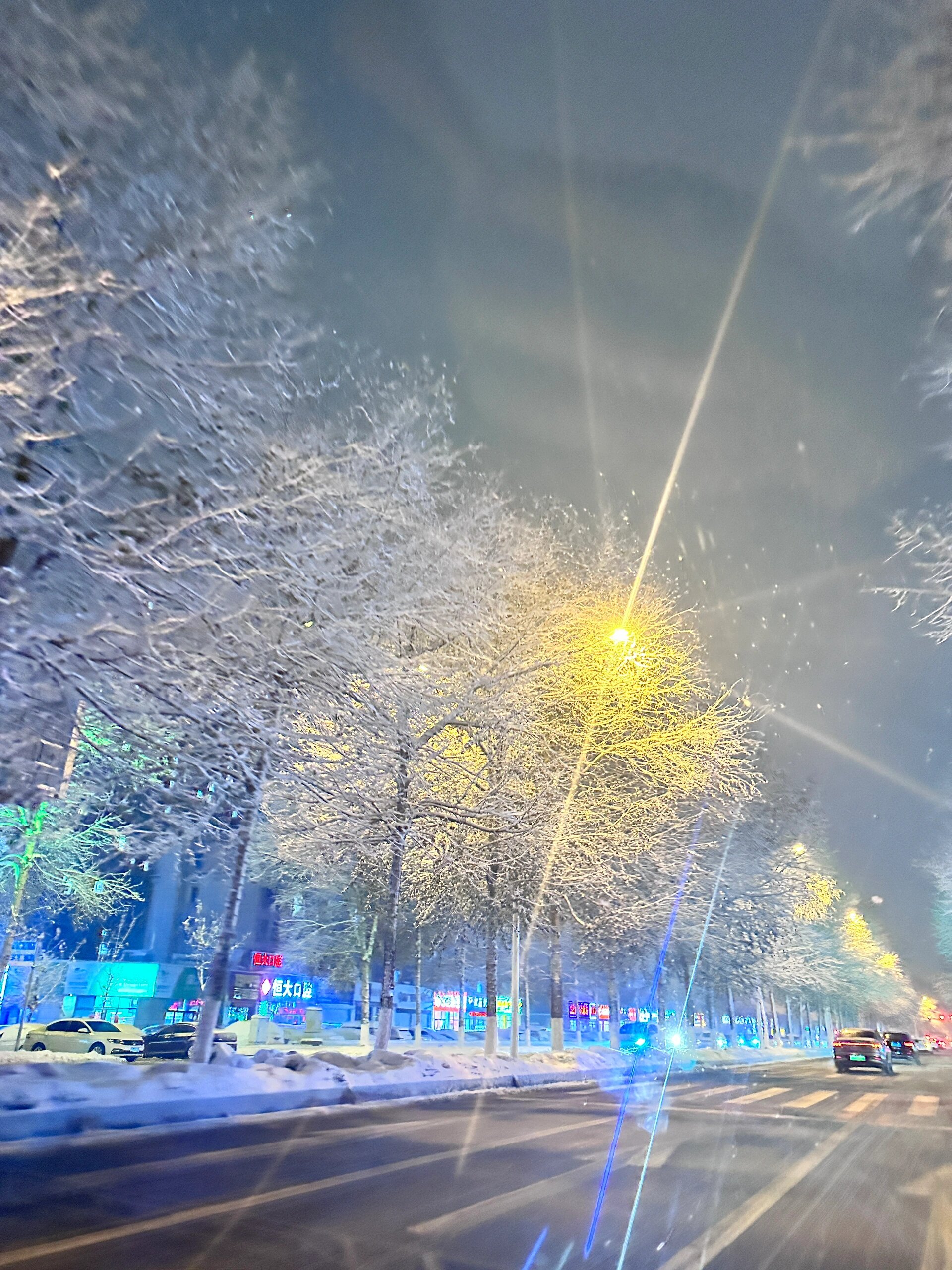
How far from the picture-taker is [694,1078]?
79.8 ft

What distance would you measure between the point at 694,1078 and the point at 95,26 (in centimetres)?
2693

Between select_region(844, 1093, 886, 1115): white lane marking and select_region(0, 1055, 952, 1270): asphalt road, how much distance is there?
3.99 meters

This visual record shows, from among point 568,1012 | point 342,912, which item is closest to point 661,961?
point 342,912

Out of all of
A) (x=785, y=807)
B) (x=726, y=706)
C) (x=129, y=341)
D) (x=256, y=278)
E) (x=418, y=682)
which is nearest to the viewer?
(x=129, y=341)

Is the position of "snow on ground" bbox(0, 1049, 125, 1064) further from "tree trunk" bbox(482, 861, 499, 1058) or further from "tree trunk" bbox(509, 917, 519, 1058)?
"tree trunk" bbox(509, 917, 519, 1058)

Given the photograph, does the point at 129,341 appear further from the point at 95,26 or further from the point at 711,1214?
the point at 711,1214

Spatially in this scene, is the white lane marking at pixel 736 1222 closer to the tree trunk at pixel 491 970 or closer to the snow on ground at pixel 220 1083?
the snow on ground at pixel 220 1083

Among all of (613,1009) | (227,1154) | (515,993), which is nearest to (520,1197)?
(227,1154)

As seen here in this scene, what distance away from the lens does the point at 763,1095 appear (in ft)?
61.6

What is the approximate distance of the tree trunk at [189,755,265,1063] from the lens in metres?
13.7

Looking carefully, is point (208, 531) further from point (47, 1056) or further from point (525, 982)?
point (525, 982)

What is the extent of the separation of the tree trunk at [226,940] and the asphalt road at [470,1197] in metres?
3.09

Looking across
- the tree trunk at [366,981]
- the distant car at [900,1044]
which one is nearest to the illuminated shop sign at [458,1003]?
the tree trunk at [366,981]

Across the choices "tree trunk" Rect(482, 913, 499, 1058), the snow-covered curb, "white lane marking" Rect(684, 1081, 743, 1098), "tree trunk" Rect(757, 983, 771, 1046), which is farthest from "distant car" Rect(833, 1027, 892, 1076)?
"tree trunk" Rect(757, 983, 771, 1046)
